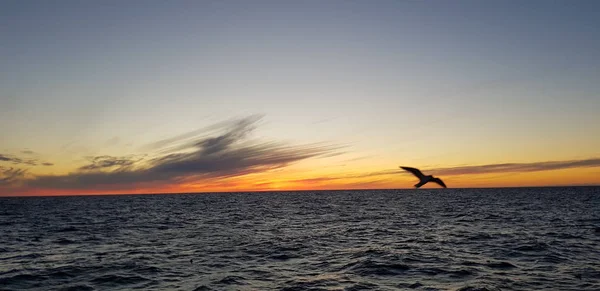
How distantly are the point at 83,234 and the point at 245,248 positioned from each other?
19.4 metres

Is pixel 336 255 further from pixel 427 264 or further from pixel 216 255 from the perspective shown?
pixel 216 255

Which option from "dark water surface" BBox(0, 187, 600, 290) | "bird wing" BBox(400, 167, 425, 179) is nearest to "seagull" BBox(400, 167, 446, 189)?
"bird wing" BBox(400, 167, 425, 179)

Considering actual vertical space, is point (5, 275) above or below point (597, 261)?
above

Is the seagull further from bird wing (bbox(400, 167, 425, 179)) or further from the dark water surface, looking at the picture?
the dark water surface

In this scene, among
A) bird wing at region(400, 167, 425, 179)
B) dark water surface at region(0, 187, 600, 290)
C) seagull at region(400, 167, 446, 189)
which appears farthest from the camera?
dark water surface at region(0, 187, 600, 290)

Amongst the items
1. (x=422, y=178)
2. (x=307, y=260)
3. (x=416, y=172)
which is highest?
(x=416, y=172)

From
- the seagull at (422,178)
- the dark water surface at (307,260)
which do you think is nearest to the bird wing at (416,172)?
the seagull at (422,178)

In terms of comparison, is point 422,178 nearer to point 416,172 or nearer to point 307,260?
point 416,172

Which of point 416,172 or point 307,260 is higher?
point 416,172

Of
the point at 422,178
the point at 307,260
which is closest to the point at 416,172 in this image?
the point at 422,178

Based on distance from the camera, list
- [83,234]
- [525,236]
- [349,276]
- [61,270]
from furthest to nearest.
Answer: [83,234]
[525,236]
[61,270]
[349,276]

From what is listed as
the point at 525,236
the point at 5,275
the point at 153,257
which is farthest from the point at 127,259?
the point at 525,236

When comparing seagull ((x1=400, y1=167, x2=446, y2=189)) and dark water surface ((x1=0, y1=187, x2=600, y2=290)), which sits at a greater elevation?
seagull ((x1=400, y1=167, x2=446, y2=189))

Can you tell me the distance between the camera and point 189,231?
1683 inches
